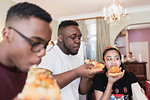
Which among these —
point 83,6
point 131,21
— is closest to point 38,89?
point 83,6

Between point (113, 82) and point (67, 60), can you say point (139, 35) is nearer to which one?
point (113, 82)

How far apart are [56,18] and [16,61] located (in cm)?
578

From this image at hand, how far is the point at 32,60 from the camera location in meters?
0.57

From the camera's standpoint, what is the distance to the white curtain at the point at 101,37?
5531mm

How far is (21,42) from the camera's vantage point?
55 centimetres

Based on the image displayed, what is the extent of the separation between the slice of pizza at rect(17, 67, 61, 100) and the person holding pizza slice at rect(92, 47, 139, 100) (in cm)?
112

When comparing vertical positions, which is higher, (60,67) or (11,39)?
(11,39)

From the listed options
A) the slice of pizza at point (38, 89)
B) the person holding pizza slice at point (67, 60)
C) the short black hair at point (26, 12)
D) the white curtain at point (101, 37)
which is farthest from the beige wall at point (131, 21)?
the slice of pizza at point (38, 89)

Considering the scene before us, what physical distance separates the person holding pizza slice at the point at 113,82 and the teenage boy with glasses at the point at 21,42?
1.12 meters

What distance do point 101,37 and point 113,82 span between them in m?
4.29

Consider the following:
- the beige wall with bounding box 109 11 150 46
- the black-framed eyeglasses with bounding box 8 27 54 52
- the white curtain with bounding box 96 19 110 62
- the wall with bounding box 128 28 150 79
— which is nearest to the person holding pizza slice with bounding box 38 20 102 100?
the black-framed eyeglasses with bounding box 8 27 54 52

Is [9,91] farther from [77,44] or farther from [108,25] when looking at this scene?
[108,25]

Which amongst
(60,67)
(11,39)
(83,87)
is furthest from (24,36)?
(83,87)

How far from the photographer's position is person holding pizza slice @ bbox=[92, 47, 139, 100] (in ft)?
4.96
